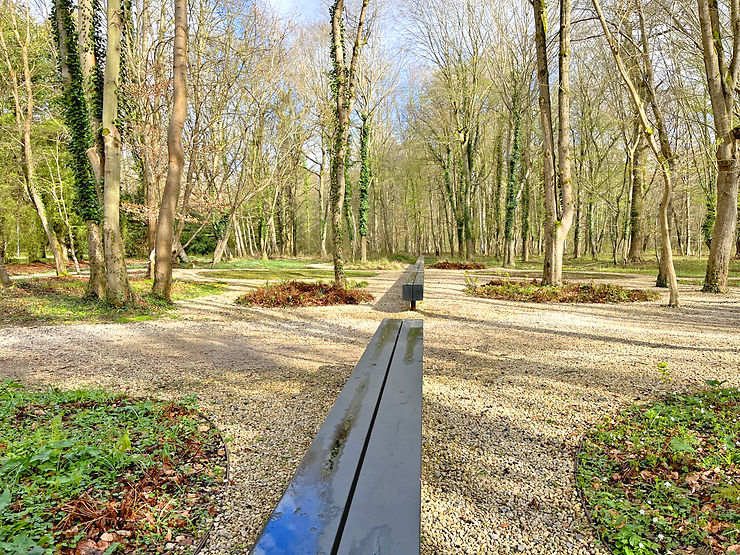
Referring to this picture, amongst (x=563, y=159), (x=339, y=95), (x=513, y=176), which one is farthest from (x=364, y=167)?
(x=563, y=159)

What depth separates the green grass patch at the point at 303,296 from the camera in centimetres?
1012

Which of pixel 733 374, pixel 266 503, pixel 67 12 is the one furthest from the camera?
pixel 67 12

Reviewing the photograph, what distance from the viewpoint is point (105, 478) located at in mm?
2369

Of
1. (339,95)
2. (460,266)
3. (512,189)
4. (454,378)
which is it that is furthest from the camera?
(460,266)

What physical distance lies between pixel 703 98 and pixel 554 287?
15063mm

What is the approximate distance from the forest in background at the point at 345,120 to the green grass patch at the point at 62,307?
49 cm

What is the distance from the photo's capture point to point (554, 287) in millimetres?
10859

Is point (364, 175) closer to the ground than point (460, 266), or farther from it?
farther from it

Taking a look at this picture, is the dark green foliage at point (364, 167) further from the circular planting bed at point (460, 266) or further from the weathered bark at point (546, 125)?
the weathered bark at point (546, 125)

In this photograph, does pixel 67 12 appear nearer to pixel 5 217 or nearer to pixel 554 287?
pixel 554 287

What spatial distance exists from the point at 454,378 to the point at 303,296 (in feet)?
20.7

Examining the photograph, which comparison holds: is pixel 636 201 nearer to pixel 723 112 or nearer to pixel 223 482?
pixel 723 112

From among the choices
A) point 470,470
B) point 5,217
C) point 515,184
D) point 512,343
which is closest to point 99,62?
point 512,343

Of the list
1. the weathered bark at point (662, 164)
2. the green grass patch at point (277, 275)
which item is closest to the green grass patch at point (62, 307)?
the green grass patch at point (277, 275)
